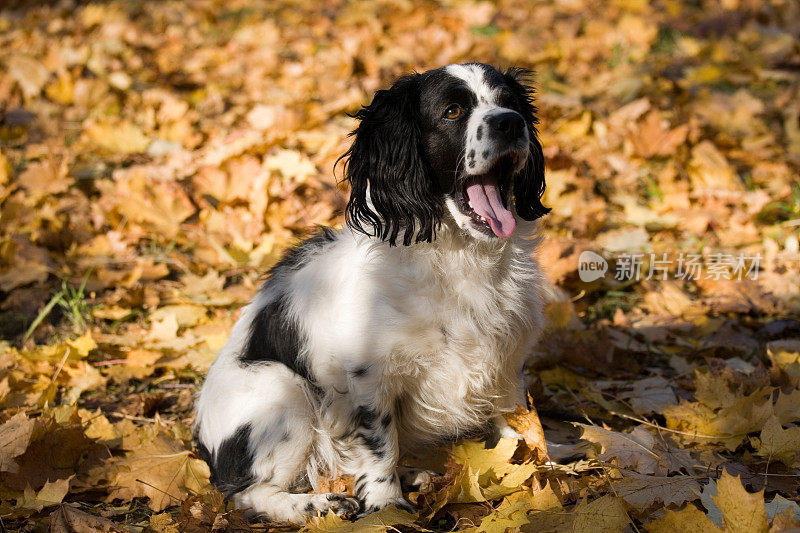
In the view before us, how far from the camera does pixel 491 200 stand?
2822 mm

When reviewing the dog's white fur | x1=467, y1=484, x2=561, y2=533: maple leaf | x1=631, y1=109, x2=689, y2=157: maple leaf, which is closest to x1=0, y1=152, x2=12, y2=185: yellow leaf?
the dog's white fur

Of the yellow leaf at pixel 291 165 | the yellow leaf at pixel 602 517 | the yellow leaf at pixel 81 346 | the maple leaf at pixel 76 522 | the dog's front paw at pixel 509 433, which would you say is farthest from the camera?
the yellow leaf at pixel 291 165

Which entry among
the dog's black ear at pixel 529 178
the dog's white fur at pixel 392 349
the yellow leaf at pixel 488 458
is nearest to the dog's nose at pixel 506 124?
the dog's black ear at pixel 529 178

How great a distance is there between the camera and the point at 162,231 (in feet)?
16.1

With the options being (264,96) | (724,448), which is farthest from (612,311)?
(264,96)

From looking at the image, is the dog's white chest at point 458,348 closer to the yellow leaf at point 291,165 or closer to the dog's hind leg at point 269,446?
the dog's hind leg at point 269,446

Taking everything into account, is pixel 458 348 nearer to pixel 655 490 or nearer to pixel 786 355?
pixel 655 490

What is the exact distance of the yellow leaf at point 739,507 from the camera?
6.57 ft

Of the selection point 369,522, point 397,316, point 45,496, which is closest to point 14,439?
point 45,496

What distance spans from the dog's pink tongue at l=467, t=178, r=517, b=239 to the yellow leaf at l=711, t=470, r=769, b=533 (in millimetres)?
1122

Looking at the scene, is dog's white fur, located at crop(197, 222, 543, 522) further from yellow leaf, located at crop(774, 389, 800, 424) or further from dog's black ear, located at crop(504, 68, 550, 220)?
yellow leaf, located at crop(774, 389, 800, 424)

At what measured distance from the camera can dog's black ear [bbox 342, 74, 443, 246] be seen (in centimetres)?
275

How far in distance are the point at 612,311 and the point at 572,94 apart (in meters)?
2.95

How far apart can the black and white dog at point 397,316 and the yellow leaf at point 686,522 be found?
0.88 meters
